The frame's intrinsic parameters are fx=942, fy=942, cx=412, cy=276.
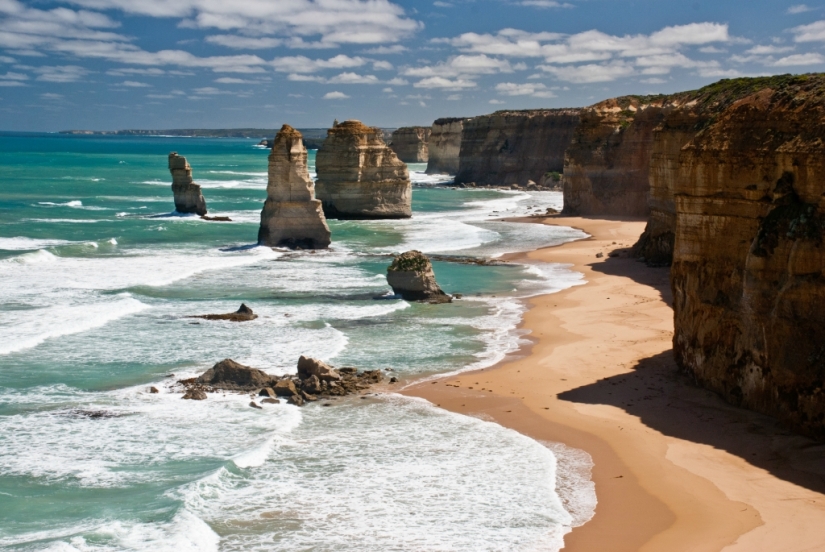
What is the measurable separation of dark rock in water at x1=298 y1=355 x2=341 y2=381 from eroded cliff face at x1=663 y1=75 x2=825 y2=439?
23.3 feet

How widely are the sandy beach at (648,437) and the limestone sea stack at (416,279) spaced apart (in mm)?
Result: 4002

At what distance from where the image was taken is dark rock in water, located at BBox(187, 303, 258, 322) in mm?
26000

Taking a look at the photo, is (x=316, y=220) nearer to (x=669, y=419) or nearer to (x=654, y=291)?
(x=654, y=291)

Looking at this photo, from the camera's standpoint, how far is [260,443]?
15.8 m

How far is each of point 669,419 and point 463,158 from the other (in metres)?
84.0

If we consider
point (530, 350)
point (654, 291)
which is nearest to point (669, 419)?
point (530, 350)

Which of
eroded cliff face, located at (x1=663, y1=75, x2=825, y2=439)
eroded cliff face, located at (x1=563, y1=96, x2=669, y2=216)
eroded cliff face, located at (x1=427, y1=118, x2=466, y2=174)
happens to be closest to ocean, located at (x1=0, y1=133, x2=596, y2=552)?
eroded cliff face, located at (x1=663, y1=75, x2=825, y2=439)

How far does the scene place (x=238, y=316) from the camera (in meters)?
26.1

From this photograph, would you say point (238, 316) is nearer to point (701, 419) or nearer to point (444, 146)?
point (701, 419)

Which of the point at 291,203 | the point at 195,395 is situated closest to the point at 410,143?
the point at 291,203

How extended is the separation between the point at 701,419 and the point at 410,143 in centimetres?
12772

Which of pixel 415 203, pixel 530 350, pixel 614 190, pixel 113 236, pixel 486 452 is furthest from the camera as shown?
pixel 415 203

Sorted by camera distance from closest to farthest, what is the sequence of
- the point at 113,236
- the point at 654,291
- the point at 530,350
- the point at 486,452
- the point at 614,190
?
the point at 486,452 < the point at 530,350 < the point at 654,291 < the point at 113,236 < the point at 614,190

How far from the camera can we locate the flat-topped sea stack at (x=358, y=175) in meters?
55.9
